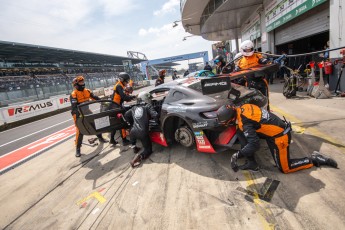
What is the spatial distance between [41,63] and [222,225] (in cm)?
3838

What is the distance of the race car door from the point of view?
409cm

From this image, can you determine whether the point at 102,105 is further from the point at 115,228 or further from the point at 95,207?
the point at 115,228

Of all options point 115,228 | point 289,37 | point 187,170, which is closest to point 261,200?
point 187,170

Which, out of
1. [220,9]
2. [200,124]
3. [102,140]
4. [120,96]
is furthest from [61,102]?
[200,124]

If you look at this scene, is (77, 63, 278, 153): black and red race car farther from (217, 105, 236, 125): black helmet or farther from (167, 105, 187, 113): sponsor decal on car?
(217, 105, 236, 125): black helmet

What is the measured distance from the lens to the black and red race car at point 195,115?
9.92 feet

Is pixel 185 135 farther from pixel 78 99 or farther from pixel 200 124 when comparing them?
pixel 78 99

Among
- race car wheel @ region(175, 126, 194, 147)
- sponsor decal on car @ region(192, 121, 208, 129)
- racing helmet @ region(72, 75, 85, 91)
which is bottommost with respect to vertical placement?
→ race car wheel @ region(175, 126, 194, 147)

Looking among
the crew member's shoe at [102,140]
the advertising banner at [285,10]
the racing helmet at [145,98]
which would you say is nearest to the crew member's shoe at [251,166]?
the racing helmet at [145,98]

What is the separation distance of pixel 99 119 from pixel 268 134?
328 cm

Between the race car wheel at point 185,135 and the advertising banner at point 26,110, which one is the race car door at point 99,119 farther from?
the advertising banner at point 26,110

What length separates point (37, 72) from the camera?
30391 mm

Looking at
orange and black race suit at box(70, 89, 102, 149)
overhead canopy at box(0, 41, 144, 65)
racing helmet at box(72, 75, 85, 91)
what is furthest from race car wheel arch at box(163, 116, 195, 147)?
overhead canopy at box(0, 41, 144, 65)

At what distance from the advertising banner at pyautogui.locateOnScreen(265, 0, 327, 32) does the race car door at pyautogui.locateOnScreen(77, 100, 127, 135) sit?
322 inches
